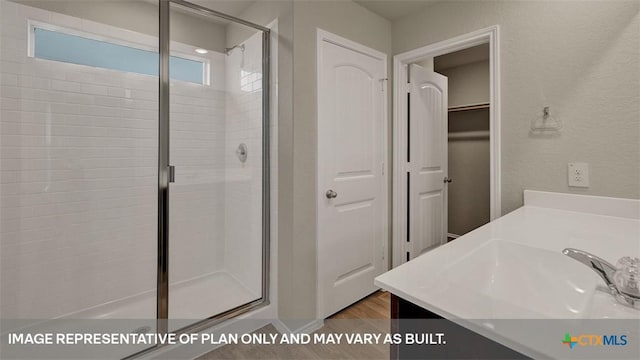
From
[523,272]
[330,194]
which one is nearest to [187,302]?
[330,194]

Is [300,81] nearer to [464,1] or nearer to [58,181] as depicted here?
[464,1]

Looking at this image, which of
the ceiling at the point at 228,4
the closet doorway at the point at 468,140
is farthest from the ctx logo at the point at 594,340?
the closet doorway at the point at 468,140

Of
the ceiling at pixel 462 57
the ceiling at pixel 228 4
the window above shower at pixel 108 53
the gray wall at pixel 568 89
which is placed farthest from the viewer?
the ceiling at pixel 462 57

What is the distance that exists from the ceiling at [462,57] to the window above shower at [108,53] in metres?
2.65

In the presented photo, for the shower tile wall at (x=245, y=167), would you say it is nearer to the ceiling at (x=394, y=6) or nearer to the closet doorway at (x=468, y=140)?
the ceiling at (x=394, y=6)

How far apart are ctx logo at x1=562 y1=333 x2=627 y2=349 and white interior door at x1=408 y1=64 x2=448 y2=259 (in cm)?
210

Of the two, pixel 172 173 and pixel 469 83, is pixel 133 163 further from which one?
pixel 469 83

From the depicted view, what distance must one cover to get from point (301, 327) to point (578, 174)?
6.24 ft

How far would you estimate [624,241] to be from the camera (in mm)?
1113

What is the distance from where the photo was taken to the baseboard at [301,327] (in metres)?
1.93

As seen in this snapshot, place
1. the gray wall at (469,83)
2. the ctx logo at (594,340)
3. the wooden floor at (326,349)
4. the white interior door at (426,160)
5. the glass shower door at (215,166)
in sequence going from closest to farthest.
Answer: the ctx logo at (594,340) < the wooden floor at (326,349) < the glass shower door at (215,166) < the white interior door at (426,160) < the gray wall at (469,83)

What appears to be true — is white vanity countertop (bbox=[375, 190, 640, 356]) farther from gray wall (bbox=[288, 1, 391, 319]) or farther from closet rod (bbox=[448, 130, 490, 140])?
closet rod (bbox=[448, 130, 490, 140])

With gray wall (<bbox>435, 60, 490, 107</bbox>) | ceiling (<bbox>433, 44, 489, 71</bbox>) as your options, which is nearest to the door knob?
ceiling (<bbox>433, 44, 489, 71</bbox>)

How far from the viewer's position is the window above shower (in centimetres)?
184
